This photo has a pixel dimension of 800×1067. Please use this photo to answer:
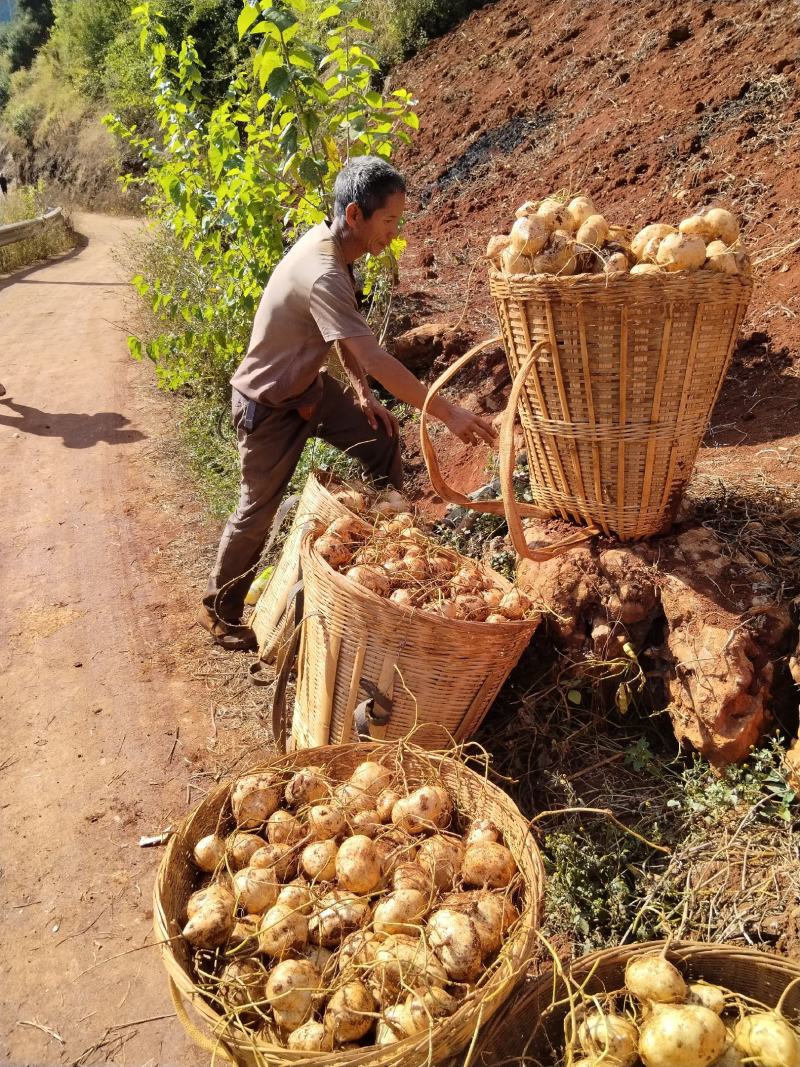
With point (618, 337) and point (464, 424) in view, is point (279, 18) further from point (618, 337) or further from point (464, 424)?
point (618, 337)

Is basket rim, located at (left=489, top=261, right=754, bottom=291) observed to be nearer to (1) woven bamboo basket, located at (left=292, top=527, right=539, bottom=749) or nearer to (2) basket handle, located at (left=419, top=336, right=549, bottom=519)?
(2) basket handle, located at (left=419, top=336, right=549, bottom=519)

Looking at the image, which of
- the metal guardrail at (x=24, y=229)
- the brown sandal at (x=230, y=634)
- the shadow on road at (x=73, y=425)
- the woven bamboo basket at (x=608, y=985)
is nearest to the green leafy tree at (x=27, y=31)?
the metal guardrail at (x=24, y=229)

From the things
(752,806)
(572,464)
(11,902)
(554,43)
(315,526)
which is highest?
(554,43)

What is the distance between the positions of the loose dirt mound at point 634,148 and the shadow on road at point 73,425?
9.37 feet

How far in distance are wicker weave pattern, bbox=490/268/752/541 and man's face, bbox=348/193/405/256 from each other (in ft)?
2.31

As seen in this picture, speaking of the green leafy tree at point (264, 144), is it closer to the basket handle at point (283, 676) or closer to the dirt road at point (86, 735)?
the dirt road at point (86, 735)

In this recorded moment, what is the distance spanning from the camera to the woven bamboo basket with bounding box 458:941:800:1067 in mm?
1755

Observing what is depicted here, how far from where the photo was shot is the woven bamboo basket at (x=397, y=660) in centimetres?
246

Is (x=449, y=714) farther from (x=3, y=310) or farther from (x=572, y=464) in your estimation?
(x=3, y=310)

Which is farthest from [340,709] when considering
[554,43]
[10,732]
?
[554,43]

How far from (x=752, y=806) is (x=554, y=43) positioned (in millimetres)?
10590

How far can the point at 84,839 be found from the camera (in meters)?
2.95

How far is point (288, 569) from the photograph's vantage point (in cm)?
327

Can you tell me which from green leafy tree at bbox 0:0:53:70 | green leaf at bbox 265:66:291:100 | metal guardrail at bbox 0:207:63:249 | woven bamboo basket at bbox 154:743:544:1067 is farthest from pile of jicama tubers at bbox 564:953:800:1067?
green leafy tree at bbox 0:0:53:70
